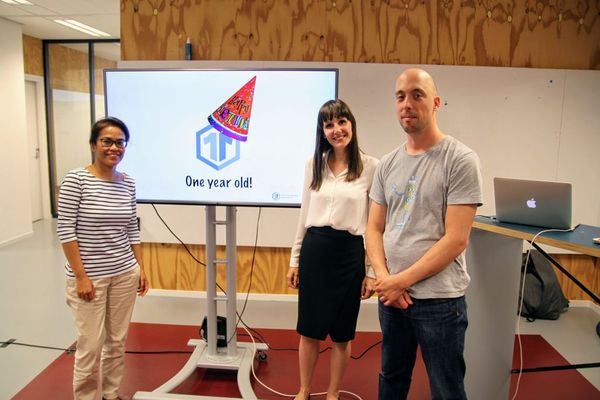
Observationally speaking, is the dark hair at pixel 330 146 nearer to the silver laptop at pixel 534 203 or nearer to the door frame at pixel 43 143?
the silver laptop at pixel 534 203

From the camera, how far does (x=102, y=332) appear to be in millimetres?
1953

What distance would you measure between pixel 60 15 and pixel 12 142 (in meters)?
1.69

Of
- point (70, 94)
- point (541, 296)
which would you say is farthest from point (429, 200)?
point (70, 94)

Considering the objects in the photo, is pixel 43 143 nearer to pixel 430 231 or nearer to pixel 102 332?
pixel 102 332

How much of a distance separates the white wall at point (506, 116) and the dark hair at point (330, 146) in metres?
1.58

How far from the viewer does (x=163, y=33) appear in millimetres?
3459

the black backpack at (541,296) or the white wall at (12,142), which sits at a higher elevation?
the white wall at (12,142)

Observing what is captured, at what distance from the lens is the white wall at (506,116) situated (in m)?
3.41

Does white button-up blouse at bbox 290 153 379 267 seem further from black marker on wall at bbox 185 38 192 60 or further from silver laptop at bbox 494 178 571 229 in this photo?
black marker on wall at bbox 185 38 192 60

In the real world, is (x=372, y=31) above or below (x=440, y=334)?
above

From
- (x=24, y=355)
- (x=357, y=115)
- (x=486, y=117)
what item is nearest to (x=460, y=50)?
(x=486, y=117)

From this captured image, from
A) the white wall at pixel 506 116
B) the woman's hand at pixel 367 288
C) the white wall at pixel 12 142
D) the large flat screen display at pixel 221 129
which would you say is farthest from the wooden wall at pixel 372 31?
the white wall at pixel 12 142

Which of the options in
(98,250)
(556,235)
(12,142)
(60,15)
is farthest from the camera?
(12,142)

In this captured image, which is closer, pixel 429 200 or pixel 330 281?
pixel 429 200
